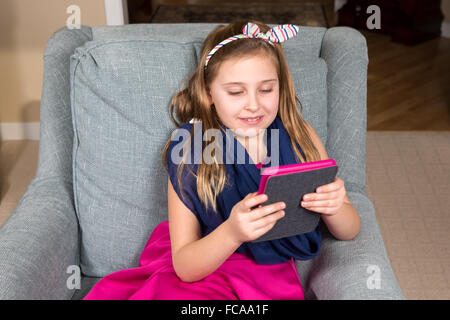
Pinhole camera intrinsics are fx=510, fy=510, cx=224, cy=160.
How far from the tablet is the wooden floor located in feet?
6.30

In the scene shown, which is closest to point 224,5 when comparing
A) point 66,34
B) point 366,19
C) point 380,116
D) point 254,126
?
point 366,19

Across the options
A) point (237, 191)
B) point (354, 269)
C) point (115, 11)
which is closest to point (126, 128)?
point (237, 191)

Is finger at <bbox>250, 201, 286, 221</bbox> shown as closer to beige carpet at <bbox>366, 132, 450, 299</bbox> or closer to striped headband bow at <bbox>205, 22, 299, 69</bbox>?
striped headband bow at <bbox>205, 22, 299, 69</bbox>

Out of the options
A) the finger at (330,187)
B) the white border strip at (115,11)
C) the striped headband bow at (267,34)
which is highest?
the striped headband bow at (267,34)

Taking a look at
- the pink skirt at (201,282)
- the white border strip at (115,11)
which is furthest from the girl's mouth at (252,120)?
the white border strip at (115,11)

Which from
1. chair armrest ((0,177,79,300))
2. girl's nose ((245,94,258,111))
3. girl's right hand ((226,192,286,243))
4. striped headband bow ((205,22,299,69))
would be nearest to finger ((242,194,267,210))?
girl's right hand ((226,192,286,243))

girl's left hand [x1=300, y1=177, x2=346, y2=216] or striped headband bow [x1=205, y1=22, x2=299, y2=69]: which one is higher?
striped headband bow [x1=205, y1=22, x2=299, y2=69]

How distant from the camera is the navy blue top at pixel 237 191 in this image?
116 centimetres

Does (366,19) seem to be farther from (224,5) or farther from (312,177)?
(312,177)

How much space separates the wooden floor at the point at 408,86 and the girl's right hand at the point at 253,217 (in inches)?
78.9

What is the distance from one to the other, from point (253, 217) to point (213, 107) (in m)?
0.38

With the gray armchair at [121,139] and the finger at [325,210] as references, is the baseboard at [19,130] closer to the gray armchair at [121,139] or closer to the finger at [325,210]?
the gray armchair at [121,139]

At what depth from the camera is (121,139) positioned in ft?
4.23

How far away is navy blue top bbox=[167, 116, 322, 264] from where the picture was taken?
1.16 m
